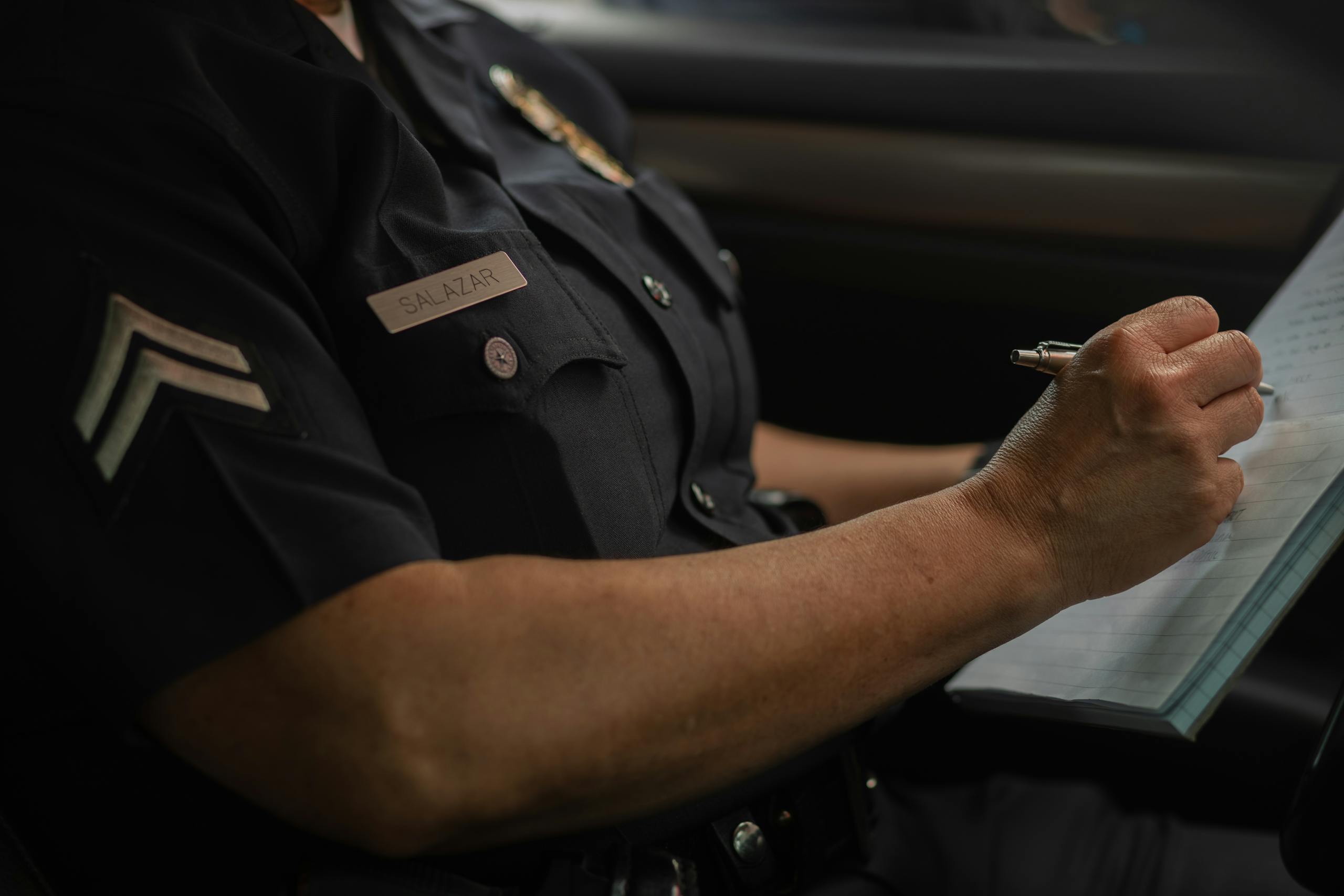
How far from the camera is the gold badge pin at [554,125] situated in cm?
106

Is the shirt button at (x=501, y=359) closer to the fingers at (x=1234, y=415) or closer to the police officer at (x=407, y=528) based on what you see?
the police officer at (x=407, y=528)

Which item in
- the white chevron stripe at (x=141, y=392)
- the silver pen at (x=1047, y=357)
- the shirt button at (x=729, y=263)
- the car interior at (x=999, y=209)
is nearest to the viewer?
the white chevron stripe at (x=141, y=392)

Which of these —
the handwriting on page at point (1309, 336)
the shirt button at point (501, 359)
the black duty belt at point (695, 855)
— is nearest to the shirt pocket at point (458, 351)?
the shirt button at point (501, 359)

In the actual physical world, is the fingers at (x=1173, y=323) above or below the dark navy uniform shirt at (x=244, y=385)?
above

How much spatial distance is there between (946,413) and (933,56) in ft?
1.67

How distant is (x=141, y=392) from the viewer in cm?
52

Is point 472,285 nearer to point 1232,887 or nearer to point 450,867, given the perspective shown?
point 450,867

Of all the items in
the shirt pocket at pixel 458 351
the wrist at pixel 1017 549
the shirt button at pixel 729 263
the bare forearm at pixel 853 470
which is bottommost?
the bare forearm at pixel 853 470

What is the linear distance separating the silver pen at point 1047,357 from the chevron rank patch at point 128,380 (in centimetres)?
51

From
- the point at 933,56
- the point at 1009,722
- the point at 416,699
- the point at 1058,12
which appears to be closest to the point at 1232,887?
the point at 1009,722

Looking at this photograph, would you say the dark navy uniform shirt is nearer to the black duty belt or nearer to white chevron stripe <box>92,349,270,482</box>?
white chevron stripe <box>92,349,270,482</box>

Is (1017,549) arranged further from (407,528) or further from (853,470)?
(853,470)

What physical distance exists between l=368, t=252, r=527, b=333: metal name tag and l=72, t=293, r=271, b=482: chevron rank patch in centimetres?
14

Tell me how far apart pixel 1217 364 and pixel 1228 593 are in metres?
0.15
